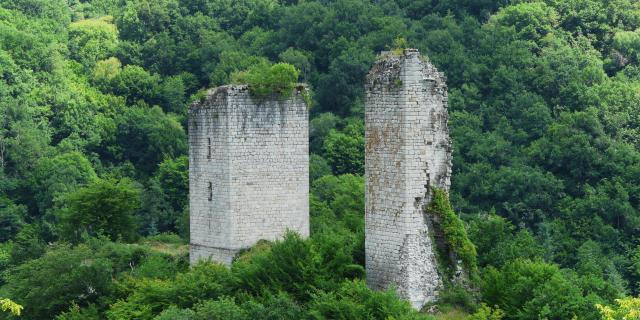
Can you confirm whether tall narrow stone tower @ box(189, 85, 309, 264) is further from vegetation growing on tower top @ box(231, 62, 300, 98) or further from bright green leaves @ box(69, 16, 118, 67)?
bright green leaves @ box(69, 16, 118, 67)

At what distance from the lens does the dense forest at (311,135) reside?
4531 cm

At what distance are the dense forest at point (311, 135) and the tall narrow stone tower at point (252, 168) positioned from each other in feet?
3.56

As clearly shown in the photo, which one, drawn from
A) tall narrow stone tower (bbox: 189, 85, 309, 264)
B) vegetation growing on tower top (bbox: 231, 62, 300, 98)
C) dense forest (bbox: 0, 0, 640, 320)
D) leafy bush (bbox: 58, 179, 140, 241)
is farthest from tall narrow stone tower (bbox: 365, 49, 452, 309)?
leafy bush (bbox: 58, 179, 140, 241)

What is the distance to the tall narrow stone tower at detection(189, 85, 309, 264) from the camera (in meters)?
45.4

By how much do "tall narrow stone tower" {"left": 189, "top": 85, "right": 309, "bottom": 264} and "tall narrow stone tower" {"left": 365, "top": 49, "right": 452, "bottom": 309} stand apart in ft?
26.6

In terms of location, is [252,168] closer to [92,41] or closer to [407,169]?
[407,169]

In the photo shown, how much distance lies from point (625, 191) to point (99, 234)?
27.5 meters

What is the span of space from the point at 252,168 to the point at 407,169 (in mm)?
9217

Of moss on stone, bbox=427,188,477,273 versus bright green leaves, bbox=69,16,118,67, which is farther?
bright green leaves, bbox=69,16,118,67

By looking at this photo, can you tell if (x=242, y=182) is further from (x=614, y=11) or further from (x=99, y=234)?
(x=614, y=11)

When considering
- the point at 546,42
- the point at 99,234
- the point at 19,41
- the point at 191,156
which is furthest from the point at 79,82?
the point at 191,156

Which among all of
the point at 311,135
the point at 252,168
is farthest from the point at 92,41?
the point at 252,168

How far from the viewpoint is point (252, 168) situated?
45.5 metres

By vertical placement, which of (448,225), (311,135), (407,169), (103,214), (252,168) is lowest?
(103,214)
